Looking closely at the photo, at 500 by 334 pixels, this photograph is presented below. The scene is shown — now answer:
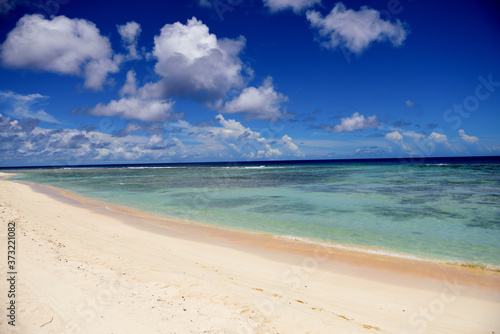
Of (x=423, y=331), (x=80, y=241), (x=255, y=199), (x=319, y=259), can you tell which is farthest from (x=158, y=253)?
(x=255, y=199)

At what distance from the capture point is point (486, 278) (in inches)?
272

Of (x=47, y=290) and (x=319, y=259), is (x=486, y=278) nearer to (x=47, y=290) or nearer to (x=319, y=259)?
(x=319, y=259)

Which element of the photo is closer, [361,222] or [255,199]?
[361,222]

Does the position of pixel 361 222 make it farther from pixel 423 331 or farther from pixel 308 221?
pixel 423 331

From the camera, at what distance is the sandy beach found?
4.39 metres

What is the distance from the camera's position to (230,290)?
564cm

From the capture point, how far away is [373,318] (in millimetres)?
4895

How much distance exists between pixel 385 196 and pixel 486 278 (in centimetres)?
1397

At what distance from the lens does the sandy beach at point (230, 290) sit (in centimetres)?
439

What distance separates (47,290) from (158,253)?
3.38 metres

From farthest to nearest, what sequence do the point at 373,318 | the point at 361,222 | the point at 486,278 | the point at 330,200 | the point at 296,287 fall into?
the point at 330,200 → the point at 361,222 → the point at 486,278 → the point at 296,287 → the point at 373,318

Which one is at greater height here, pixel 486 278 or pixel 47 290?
pixel 47 290

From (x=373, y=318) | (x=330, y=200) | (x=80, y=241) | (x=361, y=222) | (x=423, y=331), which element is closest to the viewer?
(x=423, y=331)

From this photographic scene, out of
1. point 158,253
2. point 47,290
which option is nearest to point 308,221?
point 158,253
